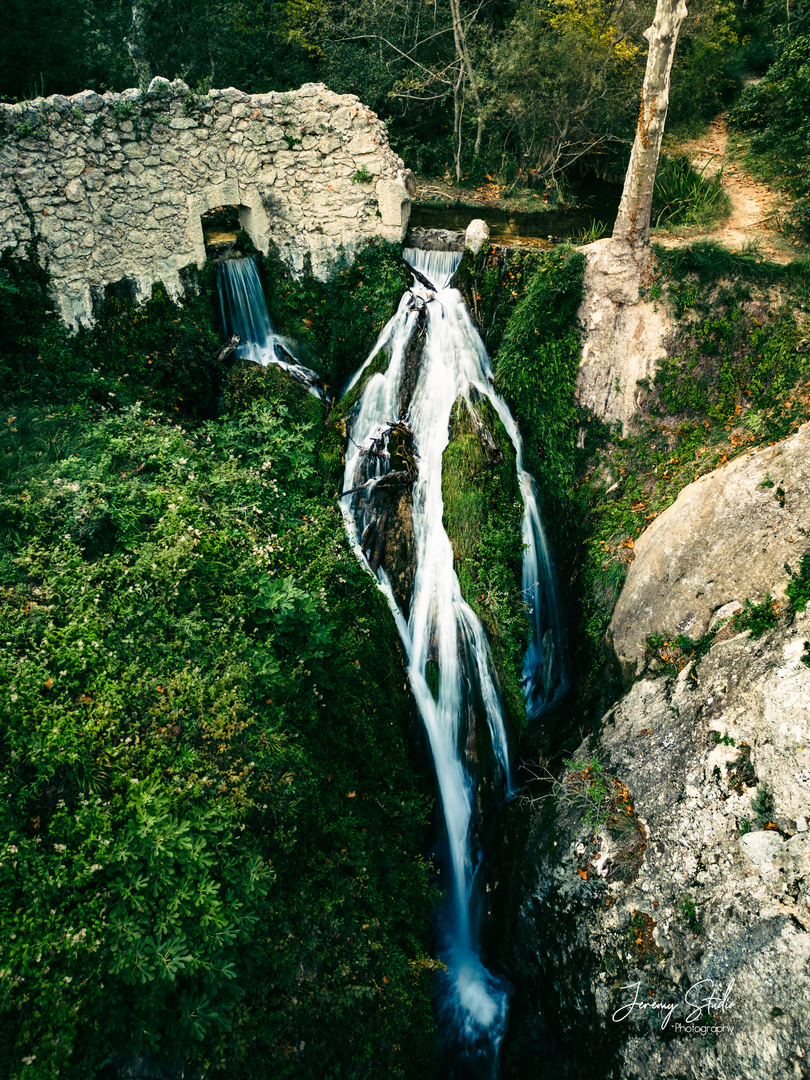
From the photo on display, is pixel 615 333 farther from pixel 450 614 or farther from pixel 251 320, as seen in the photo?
pixel 251 320

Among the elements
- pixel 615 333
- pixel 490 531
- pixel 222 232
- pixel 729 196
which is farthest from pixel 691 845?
pixel 222 232

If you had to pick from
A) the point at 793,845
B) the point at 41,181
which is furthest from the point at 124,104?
the point at 793,845

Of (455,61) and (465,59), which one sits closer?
(465,59)

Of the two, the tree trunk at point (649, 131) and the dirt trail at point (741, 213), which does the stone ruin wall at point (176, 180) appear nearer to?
the tree trunk at point (649, 131)

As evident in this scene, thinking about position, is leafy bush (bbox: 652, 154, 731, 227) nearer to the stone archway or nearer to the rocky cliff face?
the rocky cliff face

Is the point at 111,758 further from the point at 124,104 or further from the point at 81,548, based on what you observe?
the point at 124,104

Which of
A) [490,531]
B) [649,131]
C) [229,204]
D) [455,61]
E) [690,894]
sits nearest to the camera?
[690,894]
